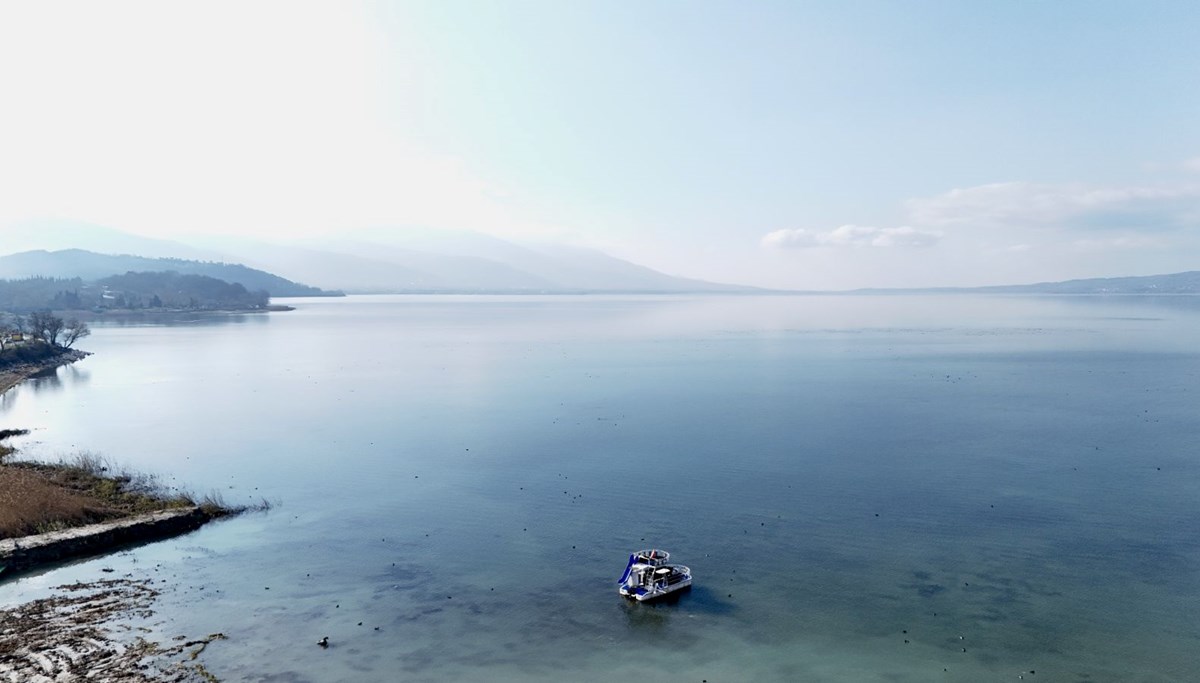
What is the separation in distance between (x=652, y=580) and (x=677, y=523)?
539cm

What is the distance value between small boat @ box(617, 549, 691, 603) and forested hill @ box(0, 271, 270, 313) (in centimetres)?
14487

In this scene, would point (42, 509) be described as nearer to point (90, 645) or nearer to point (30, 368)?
point (90, 645)

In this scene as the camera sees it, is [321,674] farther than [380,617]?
No

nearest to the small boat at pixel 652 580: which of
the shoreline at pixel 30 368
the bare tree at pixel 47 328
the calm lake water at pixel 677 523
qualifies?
the calm lake water at pixel 677 523

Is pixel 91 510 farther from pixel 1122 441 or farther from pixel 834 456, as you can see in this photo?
pixel 1122 441

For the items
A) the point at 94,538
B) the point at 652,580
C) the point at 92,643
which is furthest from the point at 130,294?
the point at 652,580

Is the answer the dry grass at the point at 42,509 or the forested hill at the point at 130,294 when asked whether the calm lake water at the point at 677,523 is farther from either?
the forested hill at the point at 130,294

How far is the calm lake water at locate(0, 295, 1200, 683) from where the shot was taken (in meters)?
15.6

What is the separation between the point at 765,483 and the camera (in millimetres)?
27125

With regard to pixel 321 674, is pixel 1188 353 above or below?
above

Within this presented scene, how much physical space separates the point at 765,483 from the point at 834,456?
541 centimetres

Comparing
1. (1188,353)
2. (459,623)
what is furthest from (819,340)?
(459,623)

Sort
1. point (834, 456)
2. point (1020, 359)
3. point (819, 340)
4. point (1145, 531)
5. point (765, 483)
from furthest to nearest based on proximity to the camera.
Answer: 1. point (819, 340)
2. point (1020, 359)
3. point (834, 456)
4. point (765, 483)
5. point (1145, 531)

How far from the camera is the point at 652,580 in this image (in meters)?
17.6
